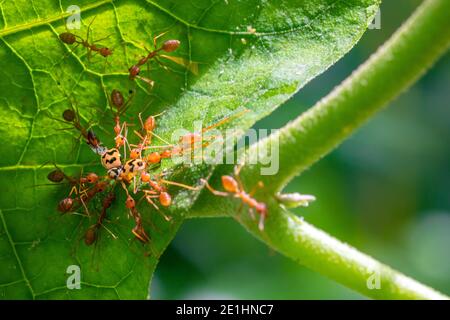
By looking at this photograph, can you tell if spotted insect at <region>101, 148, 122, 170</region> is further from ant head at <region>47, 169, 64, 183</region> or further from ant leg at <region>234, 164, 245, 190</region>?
ant leg at <region>234, 164, 245, 190</region>

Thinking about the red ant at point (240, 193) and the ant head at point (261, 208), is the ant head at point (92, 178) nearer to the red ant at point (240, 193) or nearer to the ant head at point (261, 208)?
the red ant at point (240, 193)

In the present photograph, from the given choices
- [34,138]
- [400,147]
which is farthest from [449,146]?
[34,138]

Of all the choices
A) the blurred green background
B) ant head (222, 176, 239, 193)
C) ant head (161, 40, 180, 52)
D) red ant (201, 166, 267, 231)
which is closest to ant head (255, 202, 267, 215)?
red ant (201, 166, 267, 231)

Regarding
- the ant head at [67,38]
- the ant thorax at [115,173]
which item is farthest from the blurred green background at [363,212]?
the ant head at [67,38]

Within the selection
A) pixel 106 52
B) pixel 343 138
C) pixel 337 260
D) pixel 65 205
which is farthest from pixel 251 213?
pixel 106 52

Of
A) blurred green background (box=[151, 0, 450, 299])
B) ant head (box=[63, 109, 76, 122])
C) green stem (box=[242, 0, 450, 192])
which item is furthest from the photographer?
blurred green background (box=[151, 0, 450, 299])
